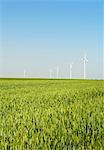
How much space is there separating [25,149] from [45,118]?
9.07 feet

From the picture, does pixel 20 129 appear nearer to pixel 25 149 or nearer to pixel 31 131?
pixel 31 131

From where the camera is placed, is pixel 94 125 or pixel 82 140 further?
pixel 94 125

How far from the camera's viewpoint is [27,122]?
7.75m

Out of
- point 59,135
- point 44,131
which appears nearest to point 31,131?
point 44,131

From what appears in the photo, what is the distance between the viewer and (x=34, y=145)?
5.50 metres

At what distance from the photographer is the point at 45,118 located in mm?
8164

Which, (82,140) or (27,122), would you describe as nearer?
(82,140)

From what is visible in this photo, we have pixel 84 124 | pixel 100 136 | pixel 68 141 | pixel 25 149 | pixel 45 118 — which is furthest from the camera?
pixel 45 118

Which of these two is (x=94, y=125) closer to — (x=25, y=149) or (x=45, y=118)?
(x=45, y=118)

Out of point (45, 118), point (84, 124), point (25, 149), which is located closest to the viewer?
point (25, 149)

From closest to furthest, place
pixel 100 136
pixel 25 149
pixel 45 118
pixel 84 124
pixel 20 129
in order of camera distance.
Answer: pixel 25 149 < pixel 100 136 < pixel 20 129 < pixel 84 124 < pixel 45 118

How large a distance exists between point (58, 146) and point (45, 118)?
268cm

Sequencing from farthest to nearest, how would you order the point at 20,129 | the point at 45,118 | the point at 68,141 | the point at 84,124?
1. the point at 45,118
2. the point at 84,124
3. the point at 20,129
4. the point at 68,141

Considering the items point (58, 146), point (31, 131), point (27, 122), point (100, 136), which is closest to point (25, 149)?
point (58, 146)
